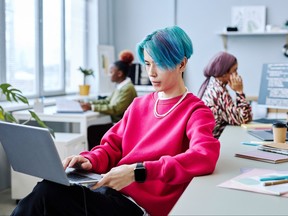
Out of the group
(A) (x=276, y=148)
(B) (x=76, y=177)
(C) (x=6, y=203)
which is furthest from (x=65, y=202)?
(C) (x=6, y=203)

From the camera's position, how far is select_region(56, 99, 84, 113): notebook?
3.41 metres

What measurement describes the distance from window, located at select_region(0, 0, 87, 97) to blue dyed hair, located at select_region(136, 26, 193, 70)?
2310 mm

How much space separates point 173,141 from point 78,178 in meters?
0.35

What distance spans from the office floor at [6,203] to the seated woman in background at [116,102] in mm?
739

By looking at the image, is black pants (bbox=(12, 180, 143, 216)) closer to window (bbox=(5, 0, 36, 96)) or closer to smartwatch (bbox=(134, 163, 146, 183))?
smartwatch (bbox=(134, 163, 146, 183))

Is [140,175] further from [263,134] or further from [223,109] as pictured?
[223,109]

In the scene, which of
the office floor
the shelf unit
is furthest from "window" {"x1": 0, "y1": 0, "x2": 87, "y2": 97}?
the shelf unit

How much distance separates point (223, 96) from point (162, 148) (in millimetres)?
1262

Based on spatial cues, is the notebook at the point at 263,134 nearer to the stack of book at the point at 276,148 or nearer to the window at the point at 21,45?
the stack of book at the point at 276,148

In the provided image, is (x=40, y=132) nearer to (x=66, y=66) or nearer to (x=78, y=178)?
(x=78, y=178)

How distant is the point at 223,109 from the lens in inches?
103

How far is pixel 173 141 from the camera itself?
1.48 meters

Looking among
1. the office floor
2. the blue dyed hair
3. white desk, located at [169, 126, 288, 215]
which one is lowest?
the office floor

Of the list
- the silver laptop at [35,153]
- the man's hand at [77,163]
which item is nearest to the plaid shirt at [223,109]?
the man's hand at [77,163]
